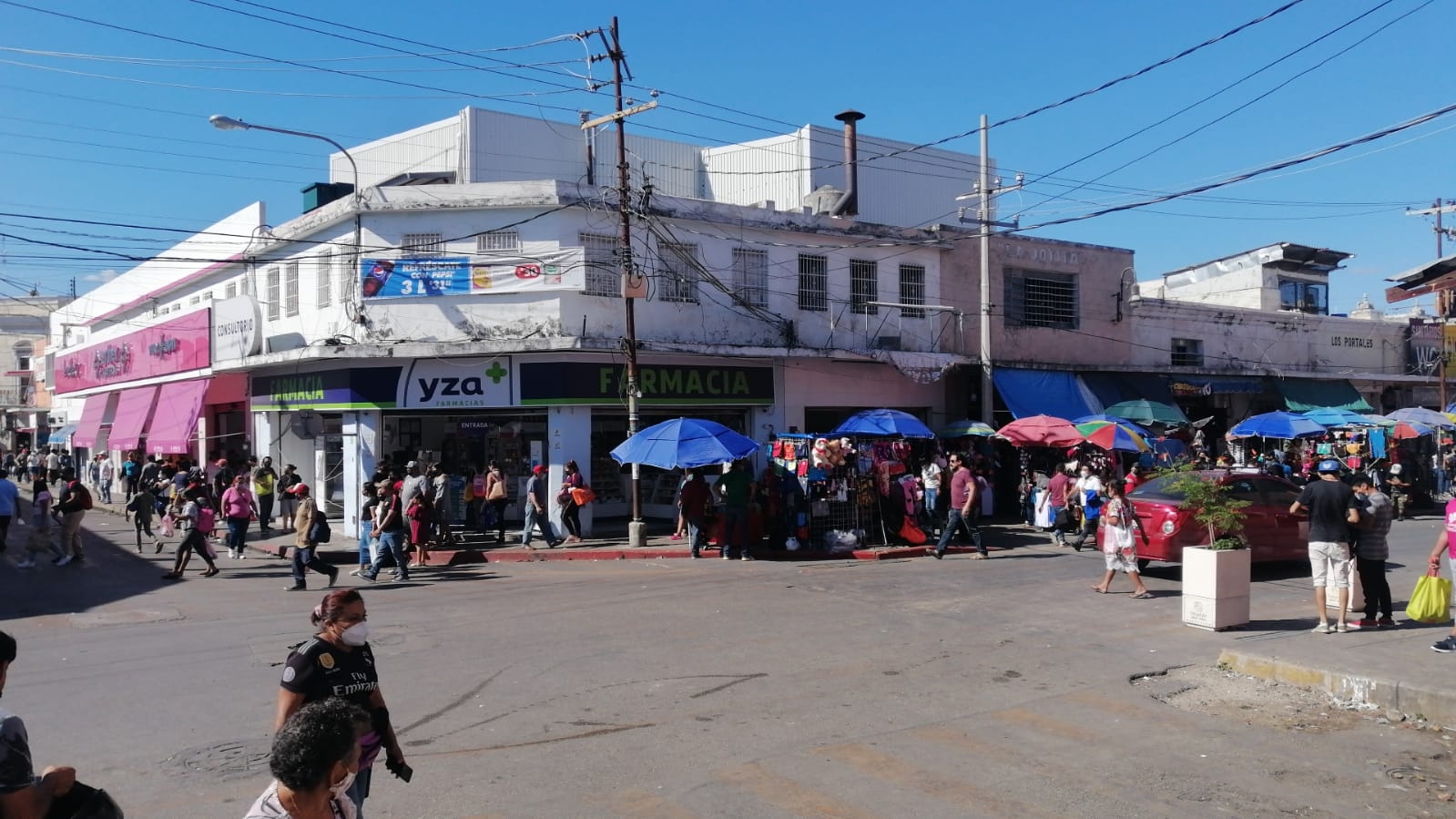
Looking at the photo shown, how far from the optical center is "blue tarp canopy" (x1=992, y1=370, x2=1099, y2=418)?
25750 mm

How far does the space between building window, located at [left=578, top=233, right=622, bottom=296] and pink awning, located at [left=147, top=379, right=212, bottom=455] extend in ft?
42.0

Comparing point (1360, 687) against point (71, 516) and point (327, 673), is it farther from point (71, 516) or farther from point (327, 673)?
point (71, 516)

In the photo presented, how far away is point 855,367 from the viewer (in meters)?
25.0

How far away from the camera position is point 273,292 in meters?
25.0

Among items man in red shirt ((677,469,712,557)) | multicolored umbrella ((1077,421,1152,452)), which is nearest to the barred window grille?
man in red shirt ((677,469,712,557))

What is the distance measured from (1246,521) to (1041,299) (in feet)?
46.0

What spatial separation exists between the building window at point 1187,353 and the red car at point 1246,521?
15.4m

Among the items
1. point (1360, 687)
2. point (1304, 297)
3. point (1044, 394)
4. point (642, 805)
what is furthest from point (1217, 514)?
point (1304, 297)

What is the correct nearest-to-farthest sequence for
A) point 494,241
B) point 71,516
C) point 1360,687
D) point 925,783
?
point 925,783 < point 1360,687 < point 71,516 < point 494,241

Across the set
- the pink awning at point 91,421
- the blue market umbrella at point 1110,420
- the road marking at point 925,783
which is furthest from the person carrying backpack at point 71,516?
the pink awning at point 91,421

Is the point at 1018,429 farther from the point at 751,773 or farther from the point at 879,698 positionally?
the point at 751,773

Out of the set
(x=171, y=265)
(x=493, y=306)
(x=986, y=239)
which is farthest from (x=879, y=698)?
(x=171, y=265)

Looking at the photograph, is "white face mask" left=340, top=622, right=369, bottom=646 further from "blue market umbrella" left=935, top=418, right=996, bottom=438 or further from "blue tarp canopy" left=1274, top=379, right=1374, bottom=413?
"blue tarp canopy" left=1274, top=379, right=1374, bottom=413

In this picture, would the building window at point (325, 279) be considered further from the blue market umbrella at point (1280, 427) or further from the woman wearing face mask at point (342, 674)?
the blue market umbrella at point (1280, 427)
